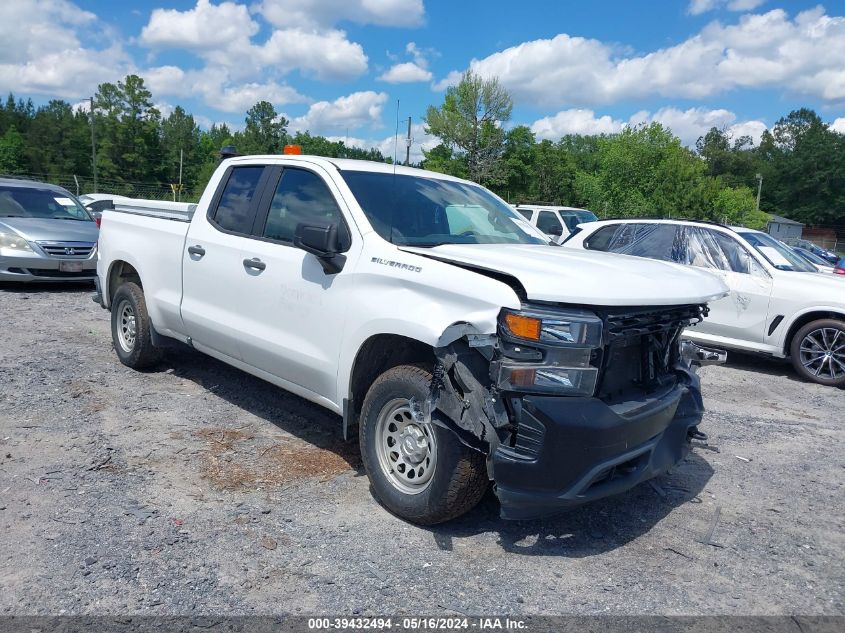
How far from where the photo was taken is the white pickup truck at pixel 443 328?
3188 mm

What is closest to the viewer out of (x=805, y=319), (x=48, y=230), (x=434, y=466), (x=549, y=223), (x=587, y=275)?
(x=587, y=275)

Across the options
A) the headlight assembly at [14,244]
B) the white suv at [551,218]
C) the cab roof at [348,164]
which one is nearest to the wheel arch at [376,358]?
the cab roof at [348,164]

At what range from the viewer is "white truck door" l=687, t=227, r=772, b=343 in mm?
8172

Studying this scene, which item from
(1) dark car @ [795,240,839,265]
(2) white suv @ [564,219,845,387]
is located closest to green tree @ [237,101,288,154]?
(1) dark car @ [795,240,839,265]

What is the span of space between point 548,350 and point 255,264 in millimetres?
2405

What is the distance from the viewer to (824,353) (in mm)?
7809

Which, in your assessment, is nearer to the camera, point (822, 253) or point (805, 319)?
point (805, 319)

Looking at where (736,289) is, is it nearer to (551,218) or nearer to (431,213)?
(431,213)

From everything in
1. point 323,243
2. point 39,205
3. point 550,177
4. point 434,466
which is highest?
point 550,177

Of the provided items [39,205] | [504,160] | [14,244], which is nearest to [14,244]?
[14,244]

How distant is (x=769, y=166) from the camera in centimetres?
10569

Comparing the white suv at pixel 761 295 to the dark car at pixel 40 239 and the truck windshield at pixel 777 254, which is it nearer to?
the truck windshield at pixel 777 254

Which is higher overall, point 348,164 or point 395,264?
point 348,164

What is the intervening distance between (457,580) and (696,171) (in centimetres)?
4938
